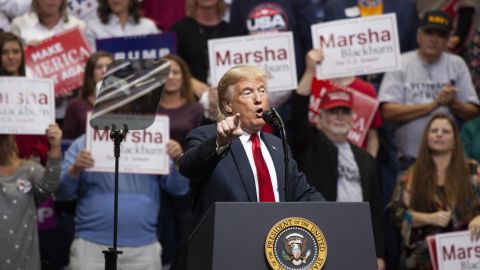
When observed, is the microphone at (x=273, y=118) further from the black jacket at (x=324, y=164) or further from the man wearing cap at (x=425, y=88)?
the man wearing cap at (x=425, y=88)

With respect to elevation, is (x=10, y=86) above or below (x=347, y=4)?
below

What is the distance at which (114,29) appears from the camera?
400 inches

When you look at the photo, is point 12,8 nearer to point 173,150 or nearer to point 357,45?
point 173,150

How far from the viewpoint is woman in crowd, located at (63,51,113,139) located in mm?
8828

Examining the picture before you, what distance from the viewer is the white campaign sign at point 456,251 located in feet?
27.7

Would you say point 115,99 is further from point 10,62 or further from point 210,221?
point 10,62

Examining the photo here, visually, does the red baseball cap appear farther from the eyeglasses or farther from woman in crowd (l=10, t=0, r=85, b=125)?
woman in crowd (l=10, t=0, r=85, b=125)

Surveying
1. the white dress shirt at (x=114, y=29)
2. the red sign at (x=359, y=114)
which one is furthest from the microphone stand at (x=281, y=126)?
the white dress shirt at (x=114, y=29)

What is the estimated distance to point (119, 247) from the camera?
26.0ft

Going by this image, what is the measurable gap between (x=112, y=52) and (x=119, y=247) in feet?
7.42

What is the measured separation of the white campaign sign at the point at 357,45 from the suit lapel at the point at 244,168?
140 inches

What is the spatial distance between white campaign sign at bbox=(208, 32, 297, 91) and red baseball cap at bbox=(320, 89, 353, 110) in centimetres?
44

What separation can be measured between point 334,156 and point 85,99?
201 cm

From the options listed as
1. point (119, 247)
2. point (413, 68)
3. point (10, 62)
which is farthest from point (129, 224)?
point (413, 68)
